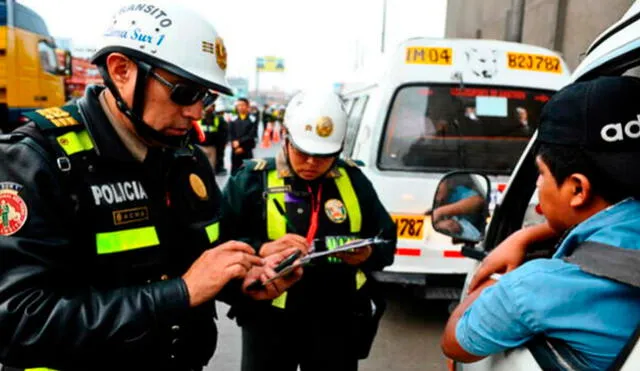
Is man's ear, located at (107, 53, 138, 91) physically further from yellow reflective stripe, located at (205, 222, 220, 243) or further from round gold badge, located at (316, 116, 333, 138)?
round gold badge, located at (316, 116, 333, 138)

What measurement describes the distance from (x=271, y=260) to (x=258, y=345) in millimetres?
647

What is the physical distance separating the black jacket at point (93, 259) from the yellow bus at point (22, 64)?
11.5 metres

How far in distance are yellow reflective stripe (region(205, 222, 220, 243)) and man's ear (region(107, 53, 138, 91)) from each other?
478 millimetres

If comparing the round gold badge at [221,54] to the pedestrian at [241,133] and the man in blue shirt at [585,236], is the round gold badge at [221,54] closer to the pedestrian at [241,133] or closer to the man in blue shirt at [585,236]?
the man in blue shirt at [585,236]

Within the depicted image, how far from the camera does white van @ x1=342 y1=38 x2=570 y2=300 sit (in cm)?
366

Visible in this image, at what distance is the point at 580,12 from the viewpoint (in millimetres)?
8562

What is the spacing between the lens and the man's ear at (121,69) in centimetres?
133

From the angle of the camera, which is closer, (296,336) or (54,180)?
A: (54,180)

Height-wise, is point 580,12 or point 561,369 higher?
point 580,12

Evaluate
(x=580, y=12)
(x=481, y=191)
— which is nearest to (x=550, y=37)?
(x=580, y=12)

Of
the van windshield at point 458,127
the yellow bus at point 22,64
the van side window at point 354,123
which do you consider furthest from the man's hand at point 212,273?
the yellow bus at point 22,64

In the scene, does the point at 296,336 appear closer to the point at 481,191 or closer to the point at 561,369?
the point at 481,191

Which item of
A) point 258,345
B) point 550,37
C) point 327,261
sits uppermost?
point 550,37

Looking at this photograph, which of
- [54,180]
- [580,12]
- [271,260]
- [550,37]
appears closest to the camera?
[54,180]
